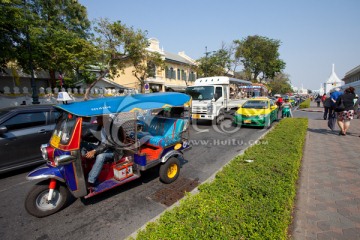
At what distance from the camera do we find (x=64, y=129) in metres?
3.60

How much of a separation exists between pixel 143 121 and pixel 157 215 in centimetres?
272

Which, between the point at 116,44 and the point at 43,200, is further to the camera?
the point at 116,44

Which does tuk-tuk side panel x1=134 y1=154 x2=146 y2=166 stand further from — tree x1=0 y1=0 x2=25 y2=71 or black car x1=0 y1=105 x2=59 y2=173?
tree x1=0 y1=0 x2=25 y2=71

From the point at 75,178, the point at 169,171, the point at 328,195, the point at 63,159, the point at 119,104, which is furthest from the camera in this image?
the point at 169,171

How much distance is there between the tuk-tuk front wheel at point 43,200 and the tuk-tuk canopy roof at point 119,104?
57.0 inches

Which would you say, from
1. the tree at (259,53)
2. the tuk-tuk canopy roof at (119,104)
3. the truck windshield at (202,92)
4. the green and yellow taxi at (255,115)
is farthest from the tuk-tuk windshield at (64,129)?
the tree at (259,53)

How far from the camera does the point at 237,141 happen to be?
834 cm

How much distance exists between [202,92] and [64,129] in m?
9.43

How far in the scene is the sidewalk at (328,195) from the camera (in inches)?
112

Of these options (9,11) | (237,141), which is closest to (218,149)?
(237,141)

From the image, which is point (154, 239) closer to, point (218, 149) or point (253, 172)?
point (253, 172)

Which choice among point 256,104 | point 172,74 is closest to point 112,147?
point 256,104

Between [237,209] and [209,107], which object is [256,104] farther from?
[237,209]

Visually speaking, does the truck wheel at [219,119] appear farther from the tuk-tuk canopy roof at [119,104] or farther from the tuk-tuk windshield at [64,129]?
the tuk-tuk windshield at [64,129]
